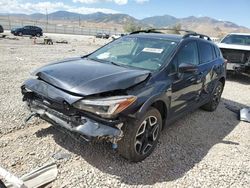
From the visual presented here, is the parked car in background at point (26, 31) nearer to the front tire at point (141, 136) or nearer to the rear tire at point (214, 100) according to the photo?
the rear tire at point (214, 100)

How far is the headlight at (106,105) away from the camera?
2.88m

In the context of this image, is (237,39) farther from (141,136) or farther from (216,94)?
(141,136)

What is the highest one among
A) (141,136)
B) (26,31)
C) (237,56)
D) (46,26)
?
(237,56)

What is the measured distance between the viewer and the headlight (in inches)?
113

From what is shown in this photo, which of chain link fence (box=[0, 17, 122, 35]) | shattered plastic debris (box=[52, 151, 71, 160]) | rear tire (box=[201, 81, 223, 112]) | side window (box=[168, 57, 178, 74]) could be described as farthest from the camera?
chain link fence (box=[0, 17, 122, 35])

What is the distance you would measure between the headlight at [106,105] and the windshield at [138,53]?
98 centimetres

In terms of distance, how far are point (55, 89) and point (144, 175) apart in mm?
1537

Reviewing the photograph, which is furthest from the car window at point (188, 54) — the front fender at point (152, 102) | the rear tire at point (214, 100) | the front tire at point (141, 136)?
the rear tire at point (214, 100)

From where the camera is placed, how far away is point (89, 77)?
10.6ft

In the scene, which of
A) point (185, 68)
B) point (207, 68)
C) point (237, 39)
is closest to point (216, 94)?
point (207, 68)

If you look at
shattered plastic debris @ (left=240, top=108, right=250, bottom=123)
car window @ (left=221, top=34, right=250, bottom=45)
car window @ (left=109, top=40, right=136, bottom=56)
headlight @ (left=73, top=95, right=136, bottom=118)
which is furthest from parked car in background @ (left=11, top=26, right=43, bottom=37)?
headlight @ (left=73, top=95, right=136, bottom=118)

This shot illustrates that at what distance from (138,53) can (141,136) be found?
1420mm

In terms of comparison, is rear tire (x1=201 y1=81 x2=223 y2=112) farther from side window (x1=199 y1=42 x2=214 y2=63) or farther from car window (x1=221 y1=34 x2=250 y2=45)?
car window (x1=221 y1=34 x2=250 y2=45)

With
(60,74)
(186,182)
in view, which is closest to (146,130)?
(186,182)
